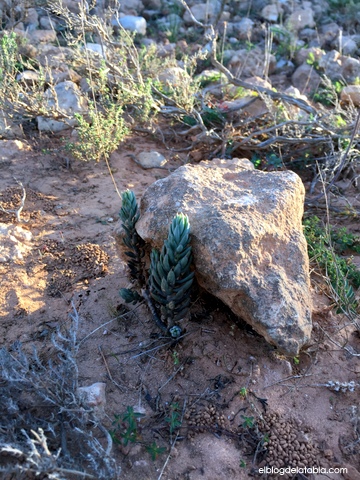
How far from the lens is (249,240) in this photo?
245 centimetres

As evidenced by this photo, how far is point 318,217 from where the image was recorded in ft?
13.8

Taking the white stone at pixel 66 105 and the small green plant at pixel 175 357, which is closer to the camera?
the small green plant at pixel 175 357

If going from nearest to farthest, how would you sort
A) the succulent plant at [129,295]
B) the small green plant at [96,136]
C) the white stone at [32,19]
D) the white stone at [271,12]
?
the succulent plant at [129,295] < the small green plant at [96,136] < the white stone at [32,19] < the white stone at [271,12]

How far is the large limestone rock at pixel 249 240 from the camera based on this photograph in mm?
2363

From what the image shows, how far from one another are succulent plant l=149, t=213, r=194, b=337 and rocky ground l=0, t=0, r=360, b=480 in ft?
0.75

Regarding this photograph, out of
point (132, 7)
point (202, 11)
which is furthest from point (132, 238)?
point (202, 11)

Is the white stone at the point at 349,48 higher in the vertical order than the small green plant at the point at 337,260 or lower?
higher

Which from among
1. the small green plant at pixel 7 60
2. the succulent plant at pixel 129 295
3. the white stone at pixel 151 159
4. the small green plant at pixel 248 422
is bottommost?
the white stone at pixel 151 159

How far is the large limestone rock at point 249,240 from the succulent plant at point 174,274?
12cm

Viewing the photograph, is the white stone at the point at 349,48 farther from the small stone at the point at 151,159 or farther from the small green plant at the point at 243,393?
the small green plant at the point at 243,393

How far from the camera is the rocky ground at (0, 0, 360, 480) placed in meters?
2.27

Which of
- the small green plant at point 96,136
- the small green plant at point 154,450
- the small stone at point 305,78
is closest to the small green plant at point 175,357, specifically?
the small green plant at point 154,450

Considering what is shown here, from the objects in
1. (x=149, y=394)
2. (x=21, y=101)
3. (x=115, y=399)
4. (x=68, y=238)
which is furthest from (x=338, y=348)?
(x=21, y=101)

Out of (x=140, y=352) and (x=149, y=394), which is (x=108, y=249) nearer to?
(x=140, y=352)
